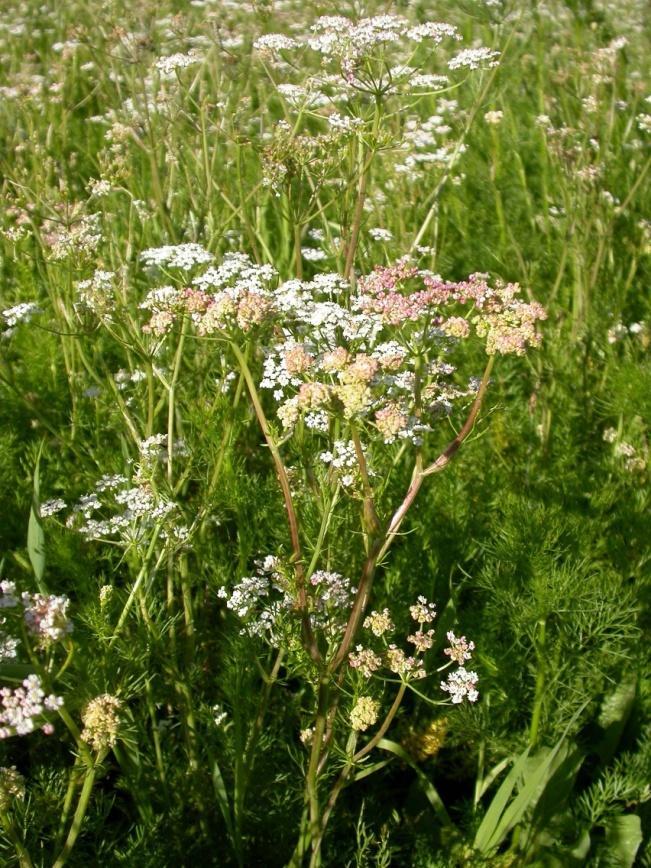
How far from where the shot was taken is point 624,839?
2430 millimetres

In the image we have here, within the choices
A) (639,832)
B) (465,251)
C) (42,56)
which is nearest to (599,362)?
(465,251)

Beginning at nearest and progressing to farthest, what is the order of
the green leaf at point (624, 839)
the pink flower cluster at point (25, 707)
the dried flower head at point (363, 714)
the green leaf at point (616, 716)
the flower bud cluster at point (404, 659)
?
the pink flower cluster at point (25, 707), the dried flower head at point (363, 714), the flower bud cluster at point (404, 659), the green leaf at point (624, 839), the green leaf at point (616, 716)

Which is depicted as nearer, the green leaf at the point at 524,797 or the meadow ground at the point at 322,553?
the meadow ground at the point at 322,553

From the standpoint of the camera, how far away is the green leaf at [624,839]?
240 cm

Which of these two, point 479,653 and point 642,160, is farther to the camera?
point 642,160

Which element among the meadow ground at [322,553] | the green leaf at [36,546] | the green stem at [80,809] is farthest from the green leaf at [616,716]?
the green leaf at [36,546]

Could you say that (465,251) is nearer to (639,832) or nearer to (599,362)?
(599,362)

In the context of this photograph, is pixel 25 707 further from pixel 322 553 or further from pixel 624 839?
pixel 624 839

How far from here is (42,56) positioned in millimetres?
7309

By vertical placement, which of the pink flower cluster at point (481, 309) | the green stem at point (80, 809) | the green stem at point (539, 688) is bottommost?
the green stem at point (539, 688)

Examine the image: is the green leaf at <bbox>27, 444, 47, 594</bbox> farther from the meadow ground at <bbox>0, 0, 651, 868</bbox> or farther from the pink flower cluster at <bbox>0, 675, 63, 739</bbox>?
the pink flower cluster at <bbox>0, 675, 63, 739</bbox>

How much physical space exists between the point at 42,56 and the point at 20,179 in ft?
16.0

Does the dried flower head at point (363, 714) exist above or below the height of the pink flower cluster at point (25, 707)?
below

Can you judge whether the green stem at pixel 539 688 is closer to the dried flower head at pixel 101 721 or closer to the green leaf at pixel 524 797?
the green leaf at pixel 524 797
